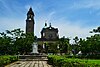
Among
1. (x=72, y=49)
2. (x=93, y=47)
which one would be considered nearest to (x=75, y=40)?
(x=72, y=49)

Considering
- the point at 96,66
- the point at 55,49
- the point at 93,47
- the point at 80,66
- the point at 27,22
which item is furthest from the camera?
the point at 27,22

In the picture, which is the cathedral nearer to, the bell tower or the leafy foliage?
the bell tower

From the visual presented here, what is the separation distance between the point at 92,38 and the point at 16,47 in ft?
87.4

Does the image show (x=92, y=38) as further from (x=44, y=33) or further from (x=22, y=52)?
(x=44, y=33)

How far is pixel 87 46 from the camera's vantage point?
78.2 meters

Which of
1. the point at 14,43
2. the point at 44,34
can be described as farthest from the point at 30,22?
the point at 14,43

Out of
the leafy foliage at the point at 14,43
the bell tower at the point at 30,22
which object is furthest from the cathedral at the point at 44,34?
the leafy foliage at the point at 14,43

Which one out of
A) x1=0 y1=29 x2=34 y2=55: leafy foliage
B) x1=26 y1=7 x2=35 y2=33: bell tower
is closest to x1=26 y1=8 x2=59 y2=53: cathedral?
x1=26 y1=7 x2=35 y2=33: bell tower

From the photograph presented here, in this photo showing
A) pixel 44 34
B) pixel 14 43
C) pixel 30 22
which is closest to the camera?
pixel 14 43

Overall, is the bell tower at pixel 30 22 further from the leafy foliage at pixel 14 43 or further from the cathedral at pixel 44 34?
the leafy foliage at pixel 14 43

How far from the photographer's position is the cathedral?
11264 cm

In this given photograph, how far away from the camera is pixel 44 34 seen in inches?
5000

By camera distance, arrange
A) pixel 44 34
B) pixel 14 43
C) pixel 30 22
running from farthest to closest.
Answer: pixel 44 34
pixel 30 22
pixel 14 43

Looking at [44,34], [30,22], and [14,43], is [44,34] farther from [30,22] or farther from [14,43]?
[14,43]
